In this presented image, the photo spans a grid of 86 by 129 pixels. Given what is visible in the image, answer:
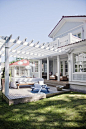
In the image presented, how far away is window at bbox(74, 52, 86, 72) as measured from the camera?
8.90 metres

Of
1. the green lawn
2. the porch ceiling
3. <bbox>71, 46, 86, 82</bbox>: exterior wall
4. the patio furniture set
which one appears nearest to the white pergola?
the porch ceiling

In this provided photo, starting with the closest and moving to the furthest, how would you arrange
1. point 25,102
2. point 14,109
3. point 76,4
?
point 14,109 < point 25,102 < point 76,4

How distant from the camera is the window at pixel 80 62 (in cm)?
890

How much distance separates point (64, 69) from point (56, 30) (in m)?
5.57

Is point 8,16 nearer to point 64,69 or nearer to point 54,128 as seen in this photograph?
point 64,69

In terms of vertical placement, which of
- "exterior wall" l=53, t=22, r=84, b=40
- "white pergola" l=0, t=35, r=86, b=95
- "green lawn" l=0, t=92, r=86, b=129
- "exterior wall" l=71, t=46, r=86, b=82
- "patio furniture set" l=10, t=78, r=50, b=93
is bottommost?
Result: "green lawn" l=0, t=92, r=86, b=129

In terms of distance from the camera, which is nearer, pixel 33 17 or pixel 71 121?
pixel 71 121

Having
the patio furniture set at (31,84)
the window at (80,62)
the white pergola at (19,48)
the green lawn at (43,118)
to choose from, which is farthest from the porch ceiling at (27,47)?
the green lawn at (43,118)

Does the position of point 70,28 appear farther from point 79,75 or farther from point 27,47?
point 27,47

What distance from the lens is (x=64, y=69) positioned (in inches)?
565

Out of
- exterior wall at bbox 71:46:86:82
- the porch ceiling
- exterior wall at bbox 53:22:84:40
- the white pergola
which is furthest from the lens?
exterior wall at bbox 53:22:84:40

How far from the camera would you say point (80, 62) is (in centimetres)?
920

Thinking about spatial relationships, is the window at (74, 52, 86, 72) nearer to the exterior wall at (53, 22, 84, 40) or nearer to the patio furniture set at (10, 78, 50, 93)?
the patio furniture set at (10, 78, 50, 93)

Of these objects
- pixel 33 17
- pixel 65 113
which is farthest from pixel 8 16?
pixel 65 113
